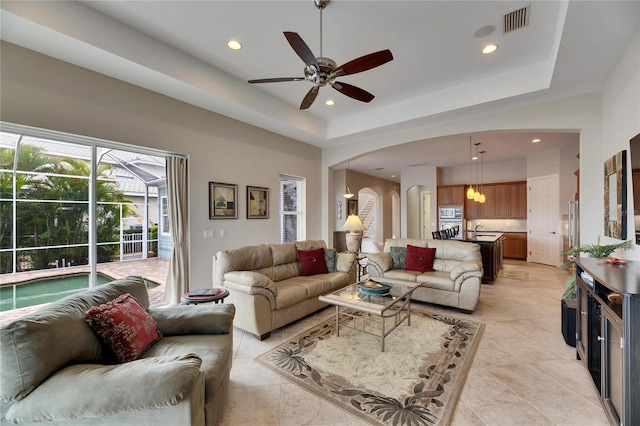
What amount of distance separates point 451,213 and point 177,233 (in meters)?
8.20

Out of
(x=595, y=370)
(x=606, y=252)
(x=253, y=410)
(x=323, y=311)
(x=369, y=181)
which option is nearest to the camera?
(x=253, y=410)

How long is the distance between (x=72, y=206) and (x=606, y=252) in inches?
224

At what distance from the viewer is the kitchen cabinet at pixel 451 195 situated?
29.1 ft

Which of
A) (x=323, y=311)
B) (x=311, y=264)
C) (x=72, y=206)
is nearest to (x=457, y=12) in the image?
(x=311, y=264)

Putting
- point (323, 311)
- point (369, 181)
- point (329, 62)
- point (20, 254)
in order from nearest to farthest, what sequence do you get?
point (329, 62) < point (20, 254) < point (323, 311) < point (369, 181)

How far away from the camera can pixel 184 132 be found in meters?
4.06

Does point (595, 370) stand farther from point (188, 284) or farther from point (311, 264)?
point (188, 284)

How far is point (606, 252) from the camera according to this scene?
2.65 meters

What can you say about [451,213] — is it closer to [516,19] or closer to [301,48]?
[516,19]

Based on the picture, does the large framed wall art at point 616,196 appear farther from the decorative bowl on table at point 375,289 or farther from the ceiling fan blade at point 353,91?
the ceiling fan blade at point 353,91

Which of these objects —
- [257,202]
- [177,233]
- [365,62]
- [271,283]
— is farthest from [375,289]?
[257,202]

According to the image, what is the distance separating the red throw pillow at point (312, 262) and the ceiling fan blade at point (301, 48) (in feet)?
8.77

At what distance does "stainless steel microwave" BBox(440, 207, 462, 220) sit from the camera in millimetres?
8945

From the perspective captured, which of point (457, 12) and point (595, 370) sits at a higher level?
point (457, 12)
